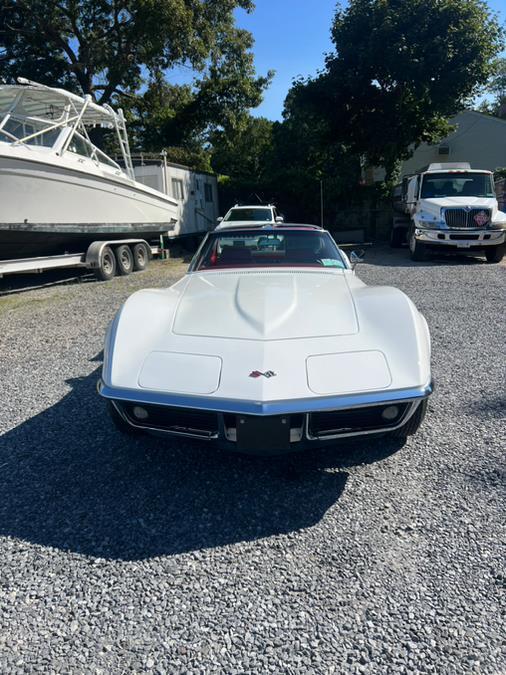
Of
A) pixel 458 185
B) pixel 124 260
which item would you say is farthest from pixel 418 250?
pixel 124 260

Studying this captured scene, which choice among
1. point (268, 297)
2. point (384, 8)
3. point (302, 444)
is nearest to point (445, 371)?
point (268, 297)

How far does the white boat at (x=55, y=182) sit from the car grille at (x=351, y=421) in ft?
24.6

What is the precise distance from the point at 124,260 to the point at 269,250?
304 inches

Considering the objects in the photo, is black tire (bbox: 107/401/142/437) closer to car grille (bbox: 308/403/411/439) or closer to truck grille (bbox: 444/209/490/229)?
car grille (bbox: 308/403/411/439)

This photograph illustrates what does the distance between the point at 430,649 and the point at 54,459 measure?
2313 mm

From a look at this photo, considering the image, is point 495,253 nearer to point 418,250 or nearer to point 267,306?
point 418,250

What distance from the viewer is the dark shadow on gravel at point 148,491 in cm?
221

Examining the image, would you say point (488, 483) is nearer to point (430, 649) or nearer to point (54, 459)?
point (430, 649)

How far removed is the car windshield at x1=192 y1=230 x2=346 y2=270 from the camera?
403cm

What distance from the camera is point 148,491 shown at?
2533mm

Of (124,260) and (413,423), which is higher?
(124,260)

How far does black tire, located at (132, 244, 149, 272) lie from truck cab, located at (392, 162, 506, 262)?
23.3 ft

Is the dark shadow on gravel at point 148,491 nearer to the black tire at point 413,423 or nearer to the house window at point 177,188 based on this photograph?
the black tire at point 413,423

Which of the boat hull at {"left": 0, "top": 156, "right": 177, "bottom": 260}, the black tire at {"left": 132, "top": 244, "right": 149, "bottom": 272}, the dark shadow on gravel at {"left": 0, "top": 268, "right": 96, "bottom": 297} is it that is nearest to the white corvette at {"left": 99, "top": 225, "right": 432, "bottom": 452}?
the boat hull at {"left": 0, "top": 156, "right": 177, "bottom": 260}
